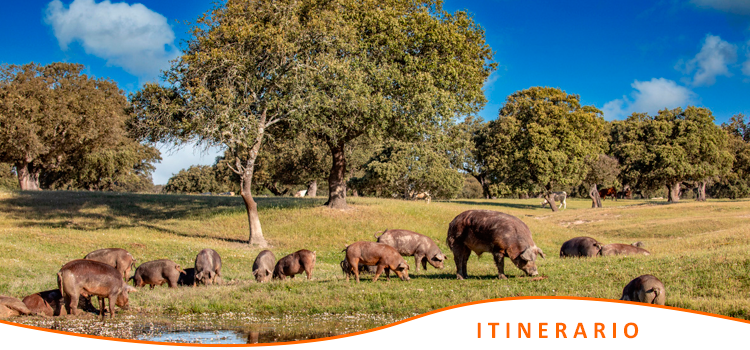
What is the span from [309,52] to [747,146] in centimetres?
6873

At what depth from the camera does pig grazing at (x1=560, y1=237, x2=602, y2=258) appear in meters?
19.2

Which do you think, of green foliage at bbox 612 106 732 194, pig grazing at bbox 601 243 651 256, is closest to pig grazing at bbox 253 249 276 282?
pig grazing at bbox 601 243 651 256

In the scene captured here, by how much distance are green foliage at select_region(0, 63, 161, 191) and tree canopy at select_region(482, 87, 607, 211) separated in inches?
1537

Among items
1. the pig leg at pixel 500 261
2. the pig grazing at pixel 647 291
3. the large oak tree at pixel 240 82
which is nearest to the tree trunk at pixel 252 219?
the large oak tree at pixel 240 82

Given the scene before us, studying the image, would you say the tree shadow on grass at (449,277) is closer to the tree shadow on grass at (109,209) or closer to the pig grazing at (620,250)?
the pig grazing at (620,250)

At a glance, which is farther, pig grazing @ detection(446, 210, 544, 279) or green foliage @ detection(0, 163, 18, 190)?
green foliage @ detection(0, 163, 18, 190)

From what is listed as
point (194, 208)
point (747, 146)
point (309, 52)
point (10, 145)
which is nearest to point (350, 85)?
point (309, 52)

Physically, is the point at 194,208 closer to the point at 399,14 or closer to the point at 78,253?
the point at 78,253

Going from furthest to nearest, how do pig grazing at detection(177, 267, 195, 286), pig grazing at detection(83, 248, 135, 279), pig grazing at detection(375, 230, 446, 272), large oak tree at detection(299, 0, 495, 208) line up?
1. large oak tree at detection(299, 0, 495, 208)
2. pig grazing at detection(375, 230, 446, 272)
3. pig grazing at detection(177, 267, 195, 286)
4. pig grazing at detection(83, 248, 135, 279)

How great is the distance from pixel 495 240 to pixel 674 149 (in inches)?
2261

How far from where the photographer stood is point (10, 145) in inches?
1809

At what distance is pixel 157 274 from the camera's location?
1516 cm

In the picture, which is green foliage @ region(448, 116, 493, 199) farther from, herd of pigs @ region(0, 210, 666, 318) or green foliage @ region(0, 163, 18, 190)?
green foliage @ region(0, 163, 18, 190)

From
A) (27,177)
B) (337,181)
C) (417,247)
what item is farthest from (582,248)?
(27,177)
